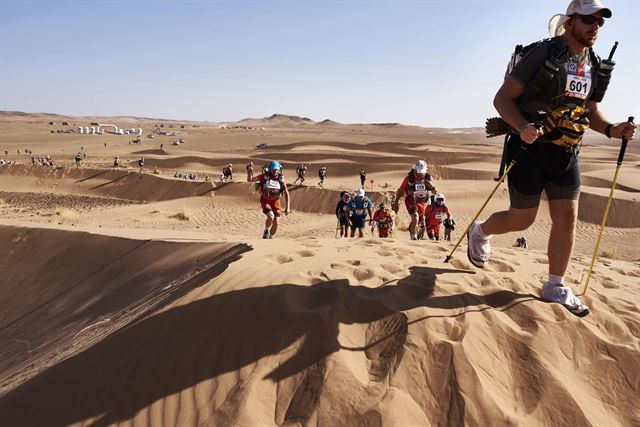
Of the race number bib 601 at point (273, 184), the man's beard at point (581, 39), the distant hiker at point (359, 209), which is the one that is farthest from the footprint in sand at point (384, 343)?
the distant hiker at point (359, 209)

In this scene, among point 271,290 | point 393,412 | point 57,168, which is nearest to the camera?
point 393,412

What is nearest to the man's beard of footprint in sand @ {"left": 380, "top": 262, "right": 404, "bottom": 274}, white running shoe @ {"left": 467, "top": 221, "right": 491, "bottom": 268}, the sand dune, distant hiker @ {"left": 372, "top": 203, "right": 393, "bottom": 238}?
white running shoe @ {"left": 467, "top": 221, "right": 491, "bottom": 268}

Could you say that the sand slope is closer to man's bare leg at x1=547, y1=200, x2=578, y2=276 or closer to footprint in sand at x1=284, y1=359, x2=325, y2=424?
footprint in sand at x1=284, y1=359, x2=325, y2=424

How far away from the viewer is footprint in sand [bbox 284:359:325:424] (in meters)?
2.52

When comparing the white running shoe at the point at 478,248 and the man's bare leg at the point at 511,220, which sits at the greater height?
the man's bare leg at the point at 511,220

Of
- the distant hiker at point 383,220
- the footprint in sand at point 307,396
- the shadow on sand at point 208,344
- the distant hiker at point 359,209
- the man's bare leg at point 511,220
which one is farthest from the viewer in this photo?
the distant hiker at point 359,209

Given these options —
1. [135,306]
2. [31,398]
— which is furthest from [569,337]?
[135,306]

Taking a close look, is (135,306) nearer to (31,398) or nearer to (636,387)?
(31,398)

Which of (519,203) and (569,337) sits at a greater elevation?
(519,203)

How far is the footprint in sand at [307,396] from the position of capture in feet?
8.26

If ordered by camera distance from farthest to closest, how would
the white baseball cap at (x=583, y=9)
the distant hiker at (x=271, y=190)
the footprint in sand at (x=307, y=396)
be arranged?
1. the distant hiker at (x=271, y=190)
2. the white baseball cap at (x=583, y=9)
3. the footprint in sand at (x=307, y=396)

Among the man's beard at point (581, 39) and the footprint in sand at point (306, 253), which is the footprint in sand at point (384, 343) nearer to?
the footprint in sand at point (306, 253)

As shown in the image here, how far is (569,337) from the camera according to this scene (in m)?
3.07

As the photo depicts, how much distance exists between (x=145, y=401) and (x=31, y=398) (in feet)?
3.62
